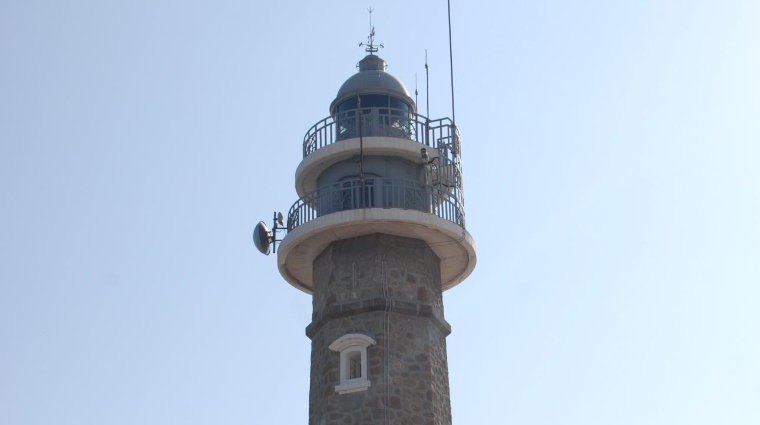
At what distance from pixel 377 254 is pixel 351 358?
2382mm

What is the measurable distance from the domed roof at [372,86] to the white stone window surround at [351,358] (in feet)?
20.4

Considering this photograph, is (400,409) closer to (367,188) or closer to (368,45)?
(367,188)

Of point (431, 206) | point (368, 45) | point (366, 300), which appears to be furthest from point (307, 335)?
Result: point (368, 45)

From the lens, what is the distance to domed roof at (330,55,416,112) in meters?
30.7

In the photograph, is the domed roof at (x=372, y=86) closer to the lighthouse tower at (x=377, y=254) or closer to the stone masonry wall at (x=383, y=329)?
the lighthouse tower at (x=377, y=254)

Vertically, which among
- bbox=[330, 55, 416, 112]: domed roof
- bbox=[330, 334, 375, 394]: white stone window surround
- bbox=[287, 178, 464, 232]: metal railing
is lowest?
bbox=[330, 334, 375, 394]: white stone window surround

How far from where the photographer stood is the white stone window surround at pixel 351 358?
90.1 ft

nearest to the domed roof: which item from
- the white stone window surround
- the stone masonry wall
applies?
the stone masonry wall

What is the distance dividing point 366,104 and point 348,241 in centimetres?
362

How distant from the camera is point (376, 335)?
27.9 metres

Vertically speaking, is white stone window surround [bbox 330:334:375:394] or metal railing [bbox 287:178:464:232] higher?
metal railing [bbox 287:178:464:232]

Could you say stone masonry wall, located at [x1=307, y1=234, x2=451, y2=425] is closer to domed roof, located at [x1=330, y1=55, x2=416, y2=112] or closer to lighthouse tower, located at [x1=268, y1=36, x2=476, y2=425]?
lighthouse tower, located at [x1=268, y1=36, x2=476, y2=425]

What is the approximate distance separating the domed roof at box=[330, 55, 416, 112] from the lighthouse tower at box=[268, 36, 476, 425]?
0.11 ft

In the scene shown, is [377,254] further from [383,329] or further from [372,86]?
[372,86]
